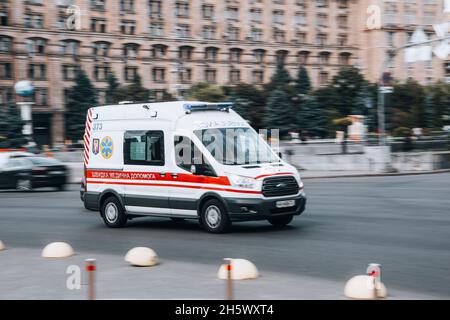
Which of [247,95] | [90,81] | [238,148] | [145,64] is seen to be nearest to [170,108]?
[238,148]

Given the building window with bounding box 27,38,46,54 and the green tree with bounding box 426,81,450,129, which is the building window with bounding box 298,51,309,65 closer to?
the green tree with bounding box 426,81,450,129

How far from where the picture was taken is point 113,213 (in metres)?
16.5

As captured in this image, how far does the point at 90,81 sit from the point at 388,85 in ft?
171

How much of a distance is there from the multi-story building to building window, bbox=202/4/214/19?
0.41ft

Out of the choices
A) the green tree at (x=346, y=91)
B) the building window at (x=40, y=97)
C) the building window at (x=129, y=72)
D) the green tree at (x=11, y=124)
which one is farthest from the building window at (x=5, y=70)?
the green tree at (x=346, y=91)

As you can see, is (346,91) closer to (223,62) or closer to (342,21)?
(223,62)

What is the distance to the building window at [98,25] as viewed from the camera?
3538 inches

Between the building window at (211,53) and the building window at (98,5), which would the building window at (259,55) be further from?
the building window at (98,5)

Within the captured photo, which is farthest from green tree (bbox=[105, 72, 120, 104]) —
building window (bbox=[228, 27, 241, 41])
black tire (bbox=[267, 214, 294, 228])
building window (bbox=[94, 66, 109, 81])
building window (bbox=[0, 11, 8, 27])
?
black tire (bbox=[267, 214, 294, 228])

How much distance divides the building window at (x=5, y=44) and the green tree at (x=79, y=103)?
8.74m

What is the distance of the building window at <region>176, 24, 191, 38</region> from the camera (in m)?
94.6

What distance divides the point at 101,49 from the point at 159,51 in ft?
24.9

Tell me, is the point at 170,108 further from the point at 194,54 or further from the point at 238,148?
the point at 194,54
